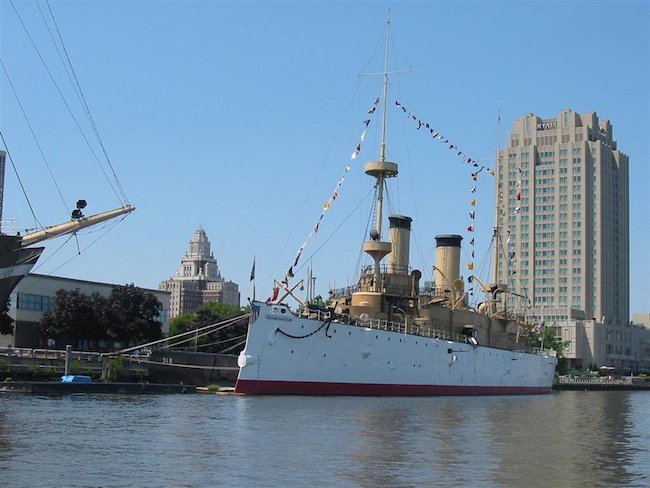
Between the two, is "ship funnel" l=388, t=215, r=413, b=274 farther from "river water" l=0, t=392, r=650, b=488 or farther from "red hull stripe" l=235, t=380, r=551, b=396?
"river water" l=0, t=392, r=650, b=488

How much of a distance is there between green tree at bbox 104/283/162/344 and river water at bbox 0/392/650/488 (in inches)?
1373

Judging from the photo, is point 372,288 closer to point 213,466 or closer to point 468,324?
point 468,324

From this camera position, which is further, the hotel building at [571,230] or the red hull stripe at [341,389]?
the hotel building at [571,230]

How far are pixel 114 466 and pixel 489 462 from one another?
9.47 m

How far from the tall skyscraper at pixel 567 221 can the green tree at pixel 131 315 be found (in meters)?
94.7

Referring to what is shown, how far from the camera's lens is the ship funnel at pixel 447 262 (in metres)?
67.9

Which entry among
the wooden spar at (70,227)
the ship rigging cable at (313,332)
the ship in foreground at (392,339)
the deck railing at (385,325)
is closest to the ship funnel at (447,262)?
the ship in foreground at (392,339)

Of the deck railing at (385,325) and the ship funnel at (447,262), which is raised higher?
the ship funnel at (447,262)

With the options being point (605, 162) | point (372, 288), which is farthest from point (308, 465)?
point (605, 162)

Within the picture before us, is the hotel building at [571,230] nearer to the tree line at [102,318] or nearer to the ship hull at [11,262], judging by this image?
the tree line at [102,318]

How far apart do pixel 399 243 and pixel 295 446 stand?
123 ft

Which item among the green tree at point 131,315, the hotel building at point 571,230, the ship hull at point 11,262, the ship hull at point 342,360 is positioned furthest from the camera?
the hotel building at point 571,230

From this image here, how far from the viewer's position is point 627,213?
176m

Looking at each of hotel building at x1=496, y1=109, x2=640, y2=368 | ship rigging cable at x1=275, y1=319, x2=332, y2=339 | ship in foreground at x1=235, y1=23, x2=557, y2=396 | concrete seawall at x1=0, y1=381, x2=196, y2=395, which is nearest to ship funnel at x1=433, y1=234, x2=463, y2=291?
ship in foreground at x1=235, y1=23, x2=557, y2=396
